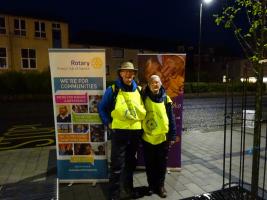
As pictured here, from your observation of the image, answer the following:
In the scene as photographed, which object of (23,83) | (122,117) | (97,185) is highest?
(23,83)

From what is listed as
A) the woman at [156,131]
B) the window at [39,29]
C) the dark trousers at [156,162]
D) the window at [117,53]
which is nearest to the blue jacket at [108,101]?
the woman at [156,131]

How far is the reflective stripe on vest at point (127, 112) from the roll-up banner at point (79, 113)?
0.69m

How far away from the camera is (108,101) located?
4180mm

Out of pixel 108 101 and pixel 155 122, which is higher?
pixel 108 101

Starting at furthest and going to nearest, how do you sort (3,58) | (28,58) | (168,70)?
(28,58), (3,58), (168,70)

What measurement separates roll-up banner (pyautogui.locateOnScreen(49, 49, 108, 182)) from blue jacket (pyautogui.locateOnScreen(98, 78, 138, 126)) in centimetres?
43

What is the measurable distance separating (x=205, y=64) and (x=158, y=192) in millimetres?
41921

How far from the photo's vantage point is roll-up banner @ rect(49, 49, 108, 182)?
4531mm

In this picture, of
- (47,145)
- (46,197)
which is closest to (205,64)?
(47,145)

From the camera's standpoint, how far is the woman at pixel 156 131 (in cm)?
416

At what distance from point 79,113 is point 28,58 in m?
25.7

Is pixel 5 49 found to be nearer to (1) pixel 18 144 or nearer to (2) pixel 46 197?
(1) pixel 18 144

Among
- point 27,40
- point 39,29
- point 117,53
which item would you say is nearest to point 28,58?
point 27,40

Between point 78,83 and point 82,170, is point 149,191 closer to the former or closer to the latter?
point 82,170
